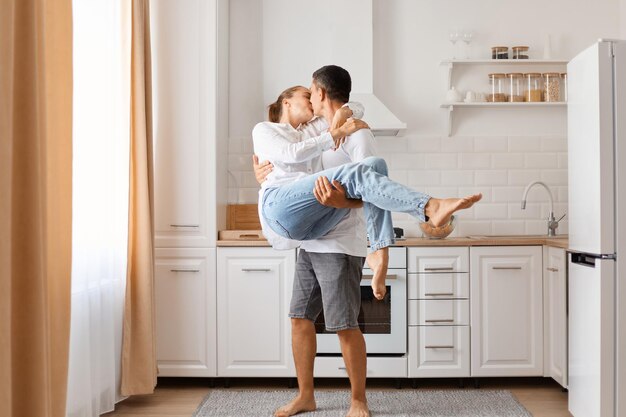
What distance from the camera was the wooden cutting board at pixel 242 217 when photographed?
4.47m

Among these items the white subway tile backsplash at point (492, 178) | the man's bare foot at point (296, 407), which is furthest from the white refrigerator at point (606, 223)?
the white subway tile backsplash at point (492, 178)

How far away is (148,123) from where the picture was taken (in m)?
3.73

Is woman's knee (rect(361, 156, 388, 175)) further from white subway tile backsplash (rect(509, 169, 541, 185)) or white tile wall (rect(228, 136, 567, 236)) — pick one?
white subway tile backsplash (rect(509, 169, 541, 185))

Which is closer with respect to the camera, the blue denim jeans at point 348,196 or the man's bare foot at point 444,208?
the man's bare foot at point 444,208

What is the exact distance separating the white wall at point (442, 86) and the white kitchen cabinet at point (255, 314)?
0.71 meters

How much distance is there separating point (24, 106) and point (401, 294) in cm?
246

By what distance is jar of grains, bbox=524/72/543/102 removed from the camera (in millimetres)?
4504

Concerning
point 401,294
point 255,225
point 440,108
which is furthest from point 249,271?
point 440,108

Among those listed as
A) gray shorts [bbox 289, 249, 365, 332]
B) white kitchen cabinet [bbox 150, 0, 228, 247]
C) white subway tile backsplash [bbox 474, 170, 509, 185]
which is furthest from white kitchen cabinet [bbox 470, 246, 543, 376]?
white kitchen cabinet [bbox 150, 0, 228, 247]

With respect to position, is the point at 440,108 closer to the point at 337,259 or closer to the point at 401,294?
the point at 401,294

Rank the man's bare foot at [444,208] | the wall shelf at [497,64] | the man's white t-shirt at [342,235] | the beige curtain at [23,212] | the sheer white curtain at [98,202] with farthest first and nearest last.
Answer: the wall shelf at [497,64], the man's white t-shirt at [342,235], the sheer white curtain at [98,202], the man's bare foot at [444,208], the beige curtain at [23,212]

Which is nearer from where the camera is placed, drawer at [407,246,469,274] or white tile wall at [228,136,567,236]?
drawer at [407,246,469,274]

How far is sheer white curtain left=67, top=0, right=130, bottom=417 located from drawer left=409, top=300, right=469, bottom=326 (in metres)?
1.63

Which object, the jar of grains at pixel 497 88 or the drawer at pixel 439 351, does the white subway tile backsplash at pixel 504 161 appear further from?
the drawer at pixel 439 351
